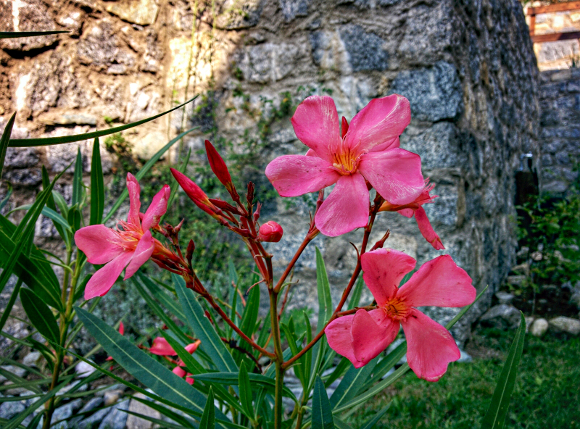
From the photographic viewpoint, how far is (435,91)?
82.6 inches

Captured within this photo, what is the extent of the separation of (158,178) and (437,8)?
73.2 inches

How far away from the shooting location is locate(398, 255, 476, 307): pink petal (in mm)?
468

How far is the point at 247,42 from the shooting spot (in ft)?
7.96

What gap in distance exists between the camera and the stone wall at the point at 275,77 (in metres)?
2.11

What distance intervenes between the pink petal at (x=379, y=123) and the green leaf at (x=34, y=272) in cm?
60

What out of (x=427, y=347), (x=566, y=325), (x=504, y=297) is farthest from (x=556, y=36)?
(x=427, y=347)

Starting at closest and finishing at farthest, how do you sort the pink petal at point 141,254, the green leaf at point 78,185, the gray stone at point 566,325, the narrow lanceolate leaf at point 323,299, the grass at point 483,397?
1. the pink petal at point 141,254
2. the narrow lanceolate leaf at point 323,299
3. the green leaf at point 78,185
4. the grass at point 483,397
5. the gray stone at point 566,325

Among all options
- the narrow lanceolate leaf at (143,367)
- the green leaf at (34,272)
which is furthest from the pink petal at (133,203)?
the green leaf at (34,272)

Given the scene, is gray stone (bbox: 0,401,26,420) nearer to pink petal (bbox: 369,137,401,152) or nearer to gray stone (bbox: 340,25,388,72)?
pink petal (bbox: 369,137,401,152)

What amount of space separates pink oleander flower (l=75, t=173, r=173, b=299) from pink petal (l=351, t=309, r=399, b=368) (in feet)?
0.87

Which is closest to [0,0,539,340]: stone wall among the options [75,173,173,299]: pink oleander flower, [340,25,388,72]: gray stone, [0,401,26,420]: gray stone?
[340,25,388,72]: gray stone

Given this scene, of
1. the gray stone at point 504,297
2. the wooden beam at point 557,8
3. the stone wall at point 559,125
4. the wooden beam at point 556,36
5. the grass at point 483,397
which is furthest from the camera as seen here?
the wooden beam at point 557,8

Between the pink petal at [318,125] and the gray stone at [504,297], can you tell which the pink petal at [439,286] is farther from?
the gray stone at [504,297]

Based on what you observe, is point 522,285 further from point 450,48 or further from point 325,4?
point 325,4
